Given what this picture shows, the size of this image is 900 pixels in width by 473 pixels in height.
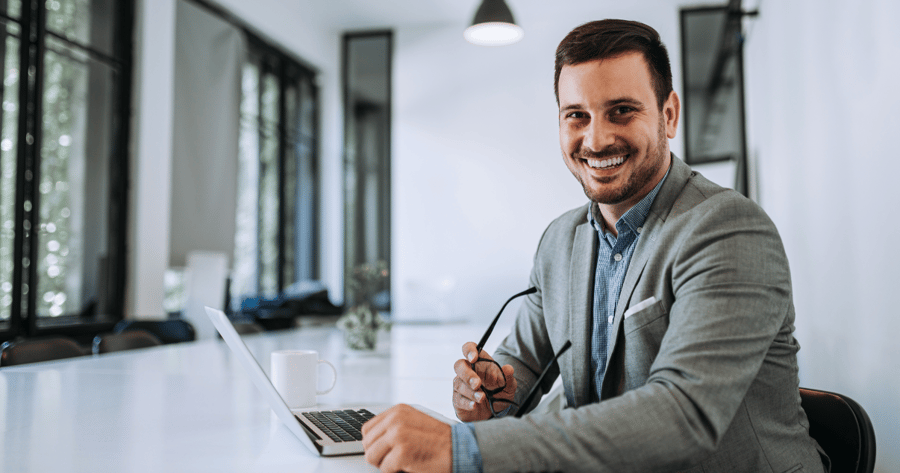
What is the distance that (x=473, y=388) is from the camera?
1.24 meters

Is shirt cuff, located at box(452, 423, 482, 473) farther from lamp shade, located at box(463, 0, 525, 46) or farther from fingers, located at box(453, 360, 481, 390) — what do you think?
lamp shade, located at box(463, 0, 525, 46)

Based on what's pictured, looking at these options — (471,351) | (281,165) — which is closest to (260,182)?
(281,165)

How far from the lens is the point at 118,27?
4.70 m

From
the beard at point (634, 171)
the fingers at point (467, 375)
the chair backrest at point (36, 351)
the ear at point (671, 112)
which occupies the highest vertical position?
the ear at point (671, 112)

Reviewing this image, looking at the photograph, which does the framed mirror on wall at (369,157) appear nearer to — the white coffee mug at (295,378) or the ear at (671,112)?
the white coffee mug at (295,378)

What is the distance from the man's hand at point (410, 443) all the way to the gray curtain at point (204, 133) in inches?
183

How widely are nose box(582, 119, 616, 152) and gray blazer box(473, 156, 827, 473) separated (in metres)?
0.14

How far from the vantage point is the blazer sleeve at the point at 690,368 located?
0.85 meters

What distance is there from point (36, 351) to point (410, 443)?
2315mm

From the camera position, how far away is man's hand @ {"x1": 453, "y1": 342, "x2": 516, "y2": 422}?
1252 millimetres

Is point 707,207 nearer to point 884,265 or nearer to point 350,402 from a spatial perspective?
point 884,265

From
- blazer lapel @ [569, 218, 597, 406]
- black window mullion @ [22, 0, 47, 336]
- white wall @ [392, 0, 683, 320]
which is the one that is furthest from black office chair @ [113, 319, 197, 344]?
white wall @ [392, 0, 683, 320]

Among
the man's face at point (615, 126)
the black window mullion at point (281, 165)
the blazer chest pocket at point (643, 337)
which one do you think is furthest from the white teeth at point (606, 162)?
the black window mullion at point (281, 165)

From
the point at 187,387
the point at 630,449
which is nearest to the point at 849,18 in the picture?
the point at 630,449
